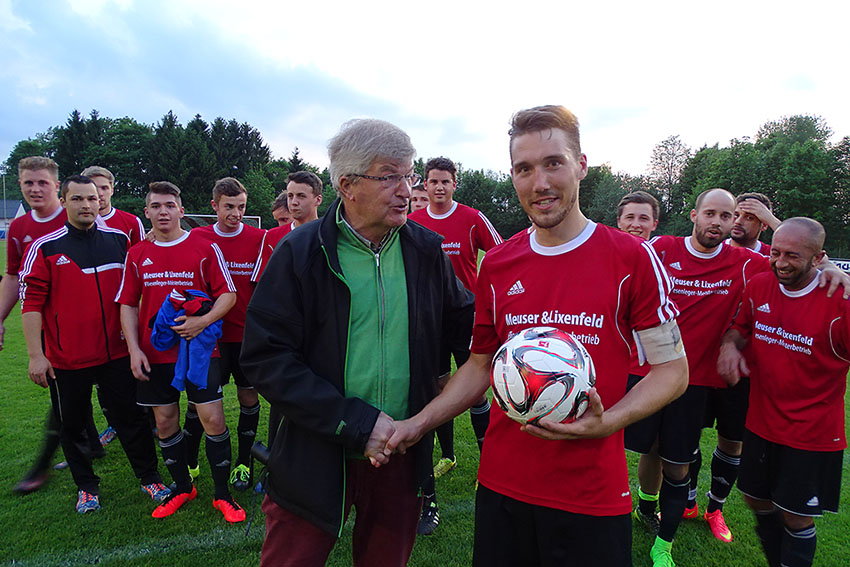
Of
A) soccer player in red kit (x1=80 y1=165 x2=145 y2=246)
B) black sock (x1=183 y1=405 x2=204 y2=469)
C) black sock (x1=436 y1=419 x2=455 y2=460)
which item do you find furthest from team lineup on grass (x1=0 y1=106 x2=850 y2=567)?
soccer player in red kit (x1=80 y1=165 x2=145 y2=246)

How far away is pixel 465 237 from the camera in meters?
4.87

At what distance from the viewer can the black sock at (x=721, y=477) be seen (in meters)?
3.89

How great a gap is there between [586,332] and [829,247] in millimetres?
38771

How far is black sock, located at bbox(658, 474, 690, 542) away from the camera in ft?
11.2

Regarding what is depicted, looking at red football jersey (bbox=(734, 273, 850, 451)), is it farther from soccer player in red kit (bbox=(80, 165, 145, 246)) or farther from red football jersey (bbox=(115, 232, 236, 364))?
soccer player in red kit (bbox=(80, 165, 145, 246))

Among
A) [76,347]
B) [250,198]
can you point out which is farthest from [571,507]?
[250,198]

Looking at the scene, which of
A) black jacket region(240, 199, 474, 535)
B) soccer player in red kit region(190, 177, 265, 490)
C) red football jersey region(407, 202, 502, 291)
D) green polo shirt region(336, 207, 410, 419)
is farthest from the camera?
red football jersey region(407, 202, 502, 291)

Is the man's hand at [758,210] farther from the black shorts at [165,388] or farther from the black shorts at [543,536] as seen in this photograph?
the black shorts at [165,388]

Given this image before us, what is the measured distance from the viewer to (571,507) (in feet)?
5.82

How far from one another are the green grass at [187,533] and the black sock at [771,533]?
34 centimetres

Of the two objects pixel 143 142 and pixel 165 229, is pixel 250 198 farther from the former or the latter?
pixel 165 229

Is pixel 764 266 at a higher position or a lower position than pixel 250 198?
lower

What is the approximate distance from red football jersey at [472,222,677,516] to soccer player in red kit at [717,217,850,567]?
5.99 feet

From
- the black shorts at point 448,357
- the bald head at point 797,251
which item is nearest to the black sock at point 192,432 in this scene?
the black shorts at point 448,357
